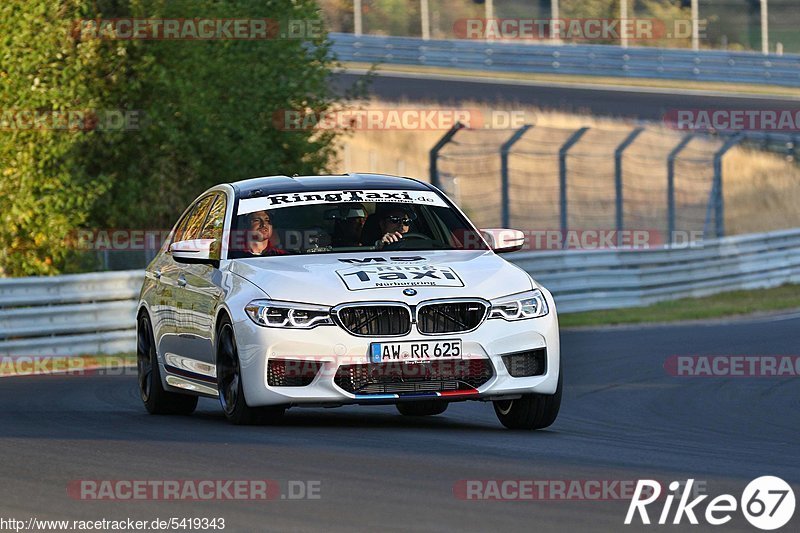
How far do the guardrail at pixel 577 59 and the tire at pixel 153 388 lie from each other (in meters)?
29.1

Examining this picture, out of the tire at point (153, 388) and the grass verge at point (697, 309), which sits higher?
the tire at point (153, 388)

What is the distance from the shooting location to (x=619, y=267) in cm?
2459

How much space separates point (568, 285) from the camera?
77.0ft

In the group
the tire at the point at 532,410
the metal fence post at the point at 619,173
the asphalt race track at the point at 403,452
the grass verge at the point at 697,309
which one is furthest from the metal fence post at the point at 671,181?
the tire at the point at 532,410

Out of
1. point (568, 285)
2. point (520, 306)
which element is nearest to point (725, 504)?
point (520, 306)

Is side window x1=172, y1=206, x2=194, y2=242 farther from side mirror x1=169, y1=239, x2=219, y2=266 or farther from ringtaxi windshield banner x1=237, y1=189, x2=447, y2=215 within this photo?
side mirror x1=169, y1=239, x2=219, y2=266

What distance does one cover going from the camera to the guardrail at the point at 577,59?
40.1 m

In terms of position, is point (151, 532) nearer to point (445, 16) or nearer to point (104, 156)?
point (104, 156)

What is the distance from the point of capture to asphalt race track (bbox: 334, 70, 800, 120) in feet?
122

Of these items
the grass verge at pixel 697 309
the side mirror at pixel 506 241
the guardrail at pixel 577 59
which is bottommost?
the grass verge at pixel 697 309

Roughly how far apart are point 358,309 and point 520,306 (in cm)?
97

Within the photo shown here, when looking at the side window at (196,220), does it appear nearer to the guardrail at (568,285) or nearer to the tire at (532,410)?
the tire at (532,410)

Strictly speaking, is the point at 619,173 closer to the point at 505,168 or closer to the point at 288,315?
the point at 505,168

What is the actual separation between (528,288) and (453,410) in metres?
2.19
